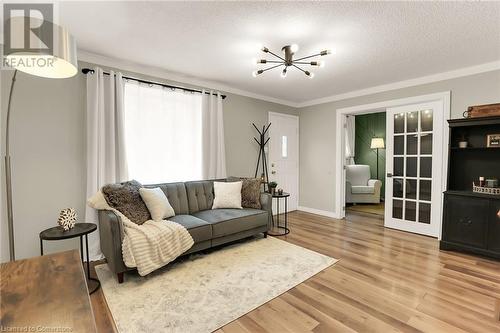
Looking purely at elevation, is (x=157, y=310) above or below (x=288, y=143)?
below

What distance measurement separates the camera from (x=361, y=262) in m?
2.88

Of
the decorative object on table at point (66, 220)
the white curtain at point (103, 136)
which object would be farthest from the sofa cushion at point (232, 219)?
the decorative object on table at point (66, 220)

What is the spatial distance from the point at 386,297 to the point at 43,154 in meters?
3.74

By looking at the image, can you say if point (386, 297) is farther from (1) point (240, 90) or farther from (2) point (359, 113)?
(1) point (240, 90)

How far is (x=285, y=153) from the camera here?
17.4ft

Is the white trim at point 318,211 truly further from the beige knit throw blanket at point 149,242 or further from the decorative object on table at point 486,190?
the beige knit throw blanket at point 149,242

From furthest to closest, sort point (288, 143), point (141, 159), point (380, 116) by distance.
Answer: point (380, 116)
point (288, 143)
point (141, 159)

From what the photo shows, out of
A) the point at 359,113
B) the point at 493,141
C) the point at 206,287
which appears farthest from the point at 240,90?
the point at 493,141

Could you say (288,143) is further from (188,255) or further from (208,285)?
(208,285)

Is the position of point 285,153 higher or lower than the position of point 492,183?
higher

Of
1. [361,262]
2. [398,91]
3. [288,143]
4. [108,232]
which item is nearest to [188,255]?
[108,232]

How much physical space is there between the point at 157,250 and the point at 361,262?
90.2 inches

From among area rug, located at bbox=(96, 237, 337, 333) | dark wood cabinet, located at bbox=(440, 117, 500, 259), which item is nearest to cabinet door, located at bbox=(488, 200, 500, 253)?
dark wood cabinet, located at bbox=(440, 117, 500, 259)

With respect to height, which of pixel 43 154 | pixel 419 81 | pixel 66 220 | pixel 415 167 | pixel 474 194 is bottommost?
pixel 66 220
